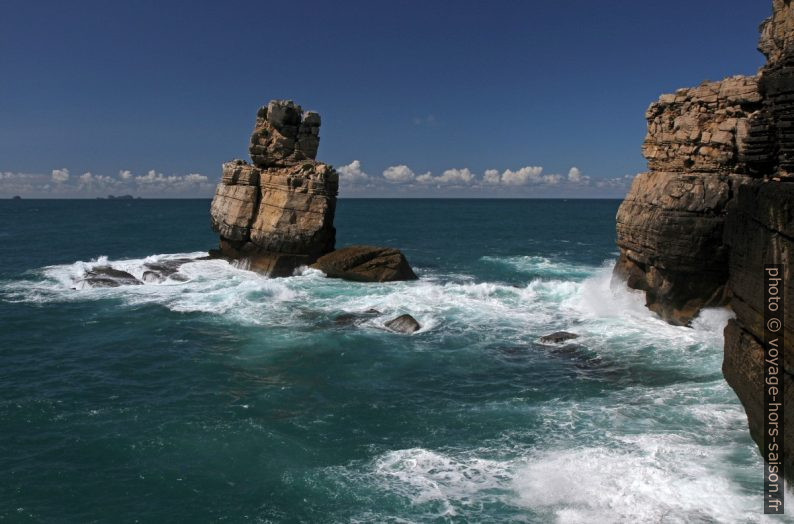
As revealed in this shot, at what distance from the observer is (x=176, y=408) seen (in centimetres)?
1944

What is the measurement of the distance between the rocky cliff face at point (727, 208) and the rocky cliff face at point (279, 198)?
21190 millimetres

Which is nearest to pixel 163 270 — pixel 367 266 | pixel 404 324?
pixel 367 266

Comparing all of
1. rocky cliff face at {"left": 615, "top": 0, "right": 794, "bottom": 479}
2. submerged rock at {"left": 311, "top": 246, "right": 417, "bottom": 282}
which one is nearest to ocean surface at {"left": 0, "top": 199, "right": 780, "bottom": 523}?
rocky cliff face at {"left": 615, "top": 0, "right": 794, "bottom": 479}

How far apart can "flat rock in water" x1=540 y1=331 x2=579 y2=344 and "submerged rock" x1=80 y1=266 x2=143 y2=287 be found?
94.3 ft

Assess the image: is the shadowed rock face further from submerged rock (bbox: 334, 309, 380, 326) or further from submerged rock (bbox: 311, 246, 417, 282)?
submerged rock (bbox: 311, 246, 417, 282)

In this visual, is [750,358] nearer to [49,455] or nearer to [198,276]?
[49,455]

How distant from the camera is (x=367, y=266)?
134 ft

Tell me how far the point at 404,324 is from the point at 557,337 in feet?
24.6

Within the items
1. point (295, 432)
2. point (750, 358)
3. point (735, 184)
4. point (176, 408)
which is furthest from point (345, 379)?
point (735, 184)

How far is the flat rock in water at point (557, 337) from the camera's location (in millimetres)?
26172

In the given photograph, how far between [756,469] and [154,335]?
25126 millimetres

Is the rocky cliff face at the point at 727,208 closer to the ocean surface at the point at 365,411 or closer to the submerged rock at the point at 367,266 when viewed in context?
the ocean surface at the point at 365,411

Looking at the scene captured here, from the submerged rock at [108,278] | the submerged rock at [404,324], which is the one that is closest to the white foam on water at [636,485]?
the submerged rock at [404,324]

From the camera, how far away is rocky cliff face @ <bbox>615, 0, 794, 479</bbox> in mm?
14664
